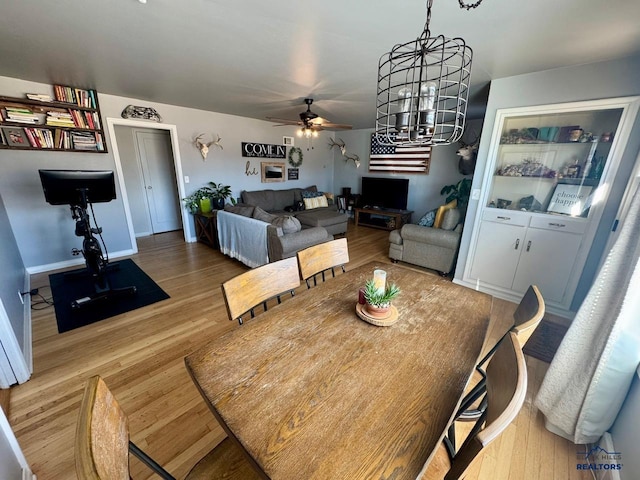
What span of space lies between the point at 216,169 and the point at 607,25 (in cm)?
501

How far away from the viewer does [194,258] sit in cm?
396

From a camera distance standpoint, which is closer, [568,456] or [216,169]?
[568,456]

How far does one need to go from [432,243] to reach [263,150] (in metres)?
3.92

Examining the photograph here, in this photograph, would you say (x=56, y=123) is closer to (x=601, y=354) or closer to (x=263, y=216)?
(x=263, y=216)

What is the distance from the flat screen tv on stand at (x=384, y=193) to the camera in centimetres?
571

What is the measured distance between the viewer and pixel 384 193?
5.93 meters

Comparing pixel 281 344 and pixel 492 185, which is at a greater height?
pixel 492 185

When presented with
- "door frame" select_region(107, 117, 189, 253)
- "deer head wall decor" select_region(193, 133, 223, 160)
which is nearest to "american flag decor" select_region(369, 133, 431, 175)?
"deer head wall decor" select_region(193, 133, 223, 160)

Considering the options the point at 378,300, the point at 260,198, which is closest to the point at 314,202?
the point at 260,198

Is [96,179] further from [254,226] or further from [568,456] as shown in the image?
[568,456]

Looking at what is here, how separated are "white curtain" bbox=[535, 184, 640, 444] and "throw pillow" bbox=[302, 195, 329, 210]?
15.1 feet

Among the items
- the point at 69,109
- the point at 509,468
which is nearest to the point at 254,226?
the point at 69,109

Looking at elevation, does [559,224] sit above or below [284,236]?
above

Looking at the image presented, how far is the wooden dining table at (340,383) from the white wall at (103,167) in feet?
13.0
